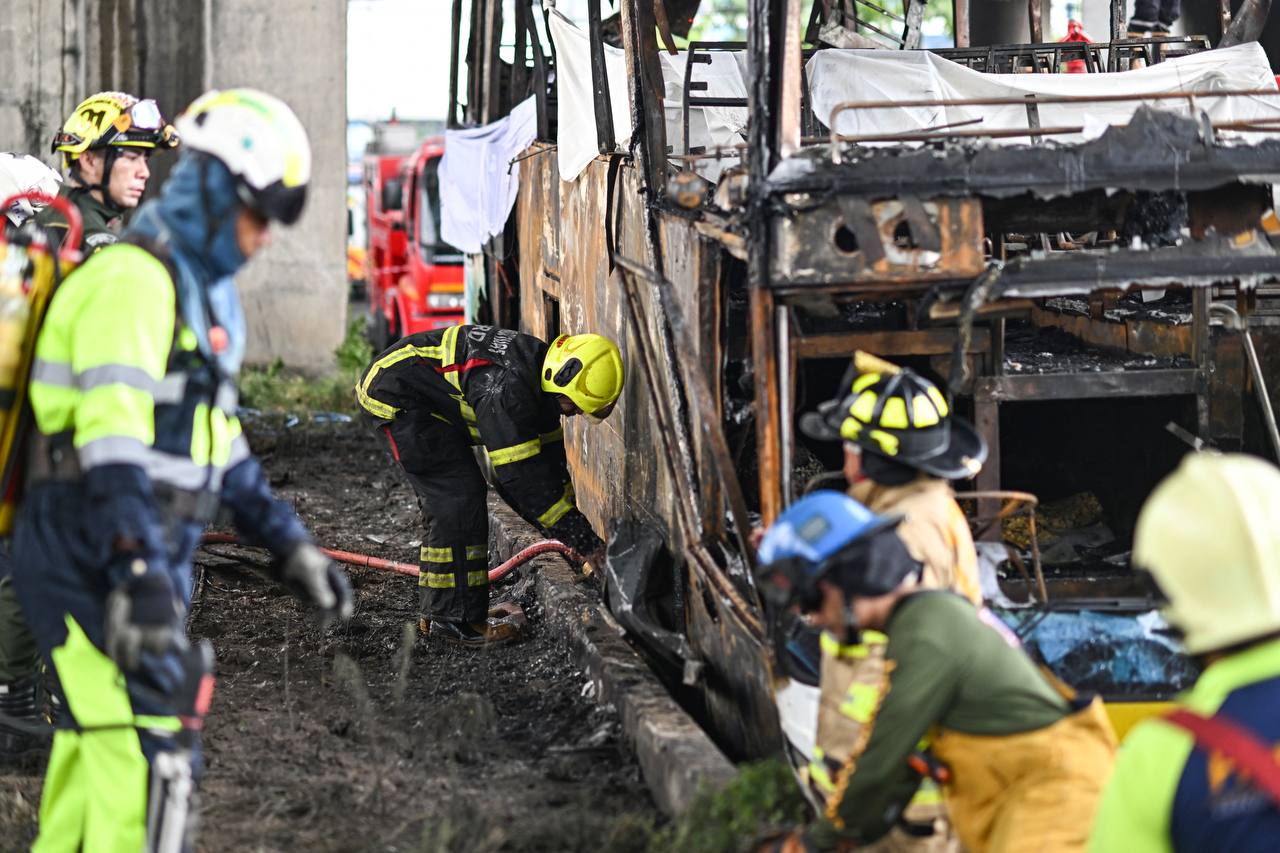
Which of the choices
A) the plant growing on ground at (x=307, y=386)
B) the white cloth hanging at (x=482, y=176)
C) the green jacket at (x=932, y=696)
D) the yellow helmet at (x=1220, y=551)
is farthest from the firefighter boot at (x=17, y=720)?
the plant growing on ground at (x=307, y=386)

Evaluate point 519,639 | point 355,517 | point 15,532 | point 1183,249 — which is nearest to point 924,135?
point 1183,249

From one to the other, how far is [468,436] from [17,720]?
252 centimetres

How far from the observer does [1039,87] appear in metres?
6.64

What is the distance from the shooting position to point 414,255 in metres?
16.4

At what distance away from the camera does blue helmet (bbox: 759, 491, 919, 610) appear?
3.22 m

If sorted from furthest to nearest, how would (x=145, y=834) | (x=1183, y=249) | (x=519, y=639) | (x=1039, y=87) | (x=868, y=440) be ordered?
1. (x=519, y=639)
2. (x=1039, y=87)
3. (x=1183, y=249)
4. (x=868, y=440)
5. (x=145, y=834)

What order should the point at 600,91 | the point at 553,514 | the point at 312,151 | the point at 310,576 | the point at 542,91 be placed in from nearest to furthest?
the point at 310,576, the point at 553,514, the point at 600,91, the point at 542,91, the point at 312,151

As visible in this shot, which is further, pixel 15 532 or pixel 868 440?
pixel 868 440

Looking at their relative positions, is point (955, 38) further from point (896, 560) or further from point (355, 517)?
point (896, 560)

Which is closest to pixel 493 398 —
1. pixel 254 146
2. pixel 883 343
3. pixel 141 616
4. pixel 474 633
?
pixel 474 633

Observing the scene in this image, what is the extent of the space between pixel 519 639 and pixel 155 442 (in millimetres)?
3779

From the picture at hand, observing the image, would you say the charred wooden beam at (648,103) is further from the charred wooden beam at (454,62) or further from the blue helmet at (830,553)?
the charred wooden beam at (454,62)

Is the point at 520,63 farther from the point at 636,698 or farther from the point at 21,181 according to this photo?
the point at 636,698

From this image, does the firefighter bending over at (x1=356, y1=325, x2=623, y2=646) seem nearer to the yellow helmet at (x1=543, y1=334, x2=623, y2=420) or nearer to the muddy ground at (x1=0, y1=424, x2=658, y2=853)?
the yellow helmet at (x1=543, y1=334, x2=623, y2=420)
